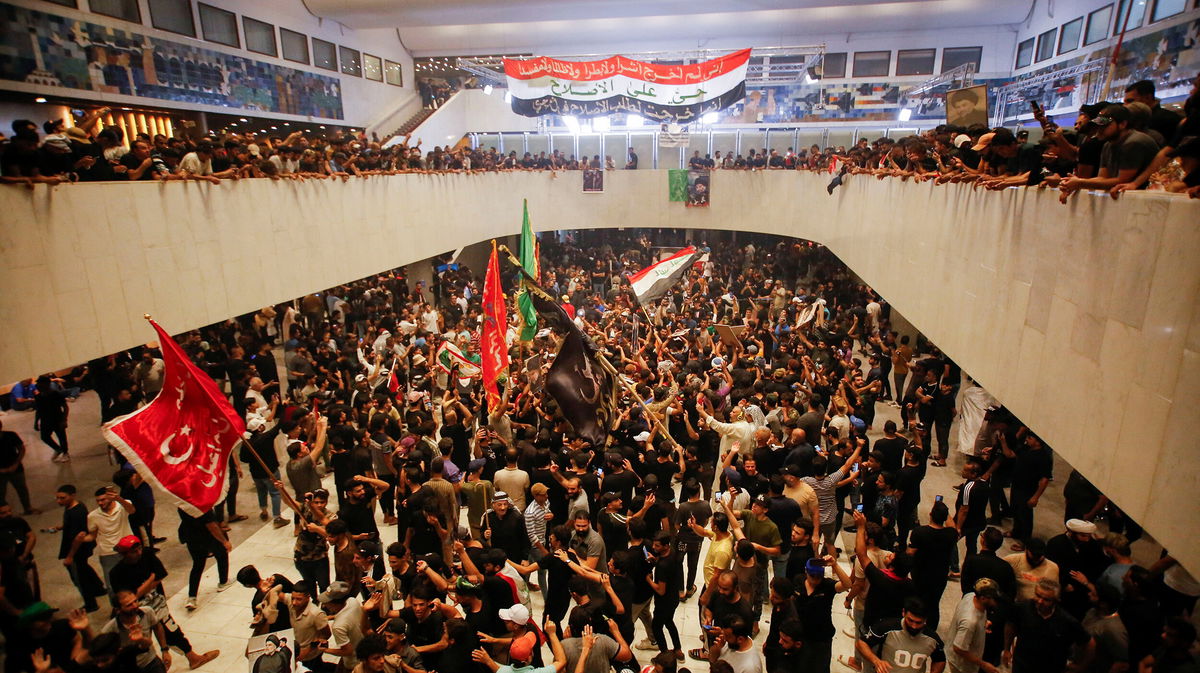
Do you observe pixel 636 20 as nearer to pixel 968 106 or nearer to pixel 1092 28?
pixel 1092 28

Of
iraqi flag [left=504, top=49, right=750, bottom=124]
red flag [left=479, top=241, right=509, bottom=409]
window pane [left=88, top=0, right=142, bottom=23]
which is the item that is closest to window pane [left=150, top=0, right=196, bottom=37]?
window pane [left=88, top=0, right=142, bottom=23]

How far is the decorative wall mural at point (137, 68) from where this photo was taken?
13.5 metres

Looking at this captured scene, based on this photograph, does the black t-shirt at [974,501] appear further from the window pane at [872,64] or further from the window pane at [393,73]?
the window pane at [393,73]

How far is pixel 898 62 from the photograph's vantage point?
2734 centimetres

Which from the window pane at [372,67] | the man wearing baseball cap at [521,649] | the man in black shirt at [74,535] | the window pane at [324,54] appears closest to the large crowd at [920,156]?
the man in black shirt at [74,535]

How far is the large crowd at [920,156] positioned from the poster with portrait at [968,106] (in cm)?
35

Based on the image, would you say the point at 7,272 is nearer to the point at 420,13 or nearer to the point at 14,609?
the point at 14,609

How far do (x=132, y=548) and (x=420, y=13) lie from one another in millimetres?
22602

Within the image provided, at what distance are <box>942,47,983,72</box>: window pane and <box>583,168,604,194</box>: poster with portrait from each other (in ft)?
49.8

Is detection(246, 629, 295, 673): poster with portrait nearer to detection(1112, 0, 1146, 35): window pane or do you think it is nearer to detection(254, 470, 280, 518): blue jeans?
detection(254, 470, 280, 518): blue jeans

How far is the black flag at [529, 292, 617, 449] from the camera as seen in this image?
743 centimetres

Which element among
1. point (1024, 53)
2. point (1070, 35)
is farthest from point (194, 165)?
point (1024, 53)

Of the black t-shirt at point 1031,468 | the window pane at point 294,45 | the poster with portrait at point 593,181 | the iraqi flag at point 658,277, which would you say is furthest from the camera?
the poster with portrait at point 593,181

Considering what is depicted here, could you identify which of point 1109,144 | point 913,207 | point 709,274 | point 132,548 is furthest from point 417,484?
point 709,274
